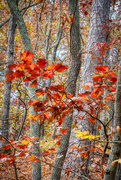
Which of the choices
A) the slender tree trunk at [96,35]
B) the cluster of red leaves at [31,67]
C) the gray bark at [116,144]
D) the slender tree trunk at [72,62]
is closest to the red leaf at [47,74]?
the cluster of red leaves at [31,67]

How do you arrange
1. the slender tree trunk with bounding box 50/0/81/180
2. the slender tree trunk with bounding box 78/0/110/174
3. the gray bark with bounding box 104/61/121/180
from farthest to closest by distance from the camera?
the slender tree trunk with bounding box 78/0/110/174 < the slender tree trunk with bounding box 50/0/81/180 < the gray bark with bounding box 104/61/121/180

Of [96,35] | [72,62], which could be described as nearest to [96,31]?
[96,35]

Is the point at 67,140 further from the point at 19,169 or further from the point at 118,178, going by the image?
the point at 19,169

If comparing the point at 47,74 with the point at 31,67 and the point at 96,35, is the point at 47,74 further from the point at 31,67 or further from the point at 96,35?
the point at 96,35

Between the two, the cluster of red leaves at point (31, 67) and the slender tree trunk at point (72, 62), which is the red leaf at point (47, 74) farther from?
the slender tree trunk at point (72, 62)

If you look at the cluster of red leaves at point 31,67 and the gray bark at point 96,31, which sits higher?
the gray bark at point 96,31

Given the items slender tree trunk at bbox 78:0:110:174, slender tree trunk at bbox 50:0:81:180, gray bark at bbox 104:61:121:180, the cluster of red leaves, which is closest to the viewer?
gray bark at bbox 104:61:121:180

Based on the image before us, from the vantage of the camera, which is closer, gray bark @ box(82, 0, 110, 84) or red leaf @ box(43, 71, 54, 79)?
red leaf @ box(43, 71, 54, 79)

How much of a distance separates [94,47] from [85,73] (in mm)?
586

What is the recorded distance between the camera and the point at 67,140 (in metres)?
2.48

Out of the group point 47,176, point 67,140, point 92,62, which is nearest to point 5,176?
point 47,176

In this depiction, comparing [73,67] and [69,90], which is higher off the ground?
[73,67]

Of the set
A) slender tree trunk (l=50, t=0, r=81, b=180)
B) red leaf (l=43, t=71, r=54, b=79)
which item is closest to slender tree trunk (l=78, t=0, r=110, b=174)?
slender tree trunk (l=50, t=0, r=81, b=180)

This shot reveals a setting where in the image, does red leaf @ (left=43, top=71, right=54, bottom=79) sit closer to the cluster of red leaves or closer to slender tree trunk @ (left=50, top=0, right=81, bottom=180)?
the cluster of red leaves
